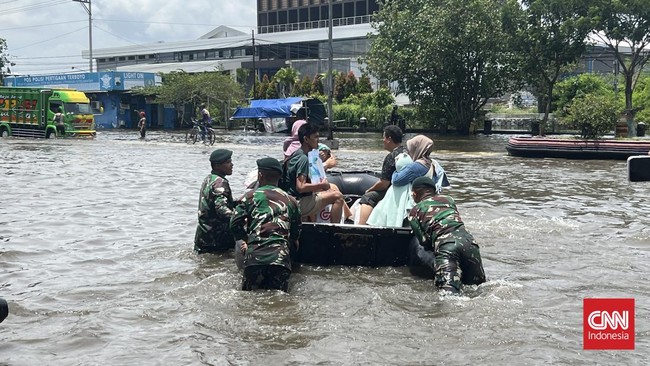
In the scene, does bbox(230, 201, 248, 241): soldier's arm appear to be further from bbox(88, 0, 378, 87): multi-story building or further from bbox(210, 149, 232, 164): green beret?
bbox(88, 0, 378, 87): multi-story building

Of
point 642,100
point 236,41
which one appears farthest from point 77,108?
point 236,41

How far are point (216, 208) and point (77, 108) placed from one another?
104ft

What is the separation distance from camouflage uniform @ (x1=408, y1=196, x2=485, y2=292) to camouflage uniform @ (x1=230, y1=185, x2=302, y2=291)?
1307 mm

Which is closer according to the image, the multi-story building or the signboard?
the signboard

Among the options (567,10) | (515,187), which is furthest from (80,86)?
(515,187)

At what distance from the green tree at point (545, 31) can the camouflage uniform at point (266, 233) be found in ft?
→ 98.1

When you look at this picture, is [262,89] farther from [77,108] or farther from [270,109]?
[77,108]

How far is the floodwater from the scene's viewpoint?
571 centimetres

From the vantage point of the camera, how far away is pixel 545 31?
118ft

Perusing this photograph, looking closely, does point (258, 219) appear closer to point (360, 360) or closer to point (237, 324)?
point (237, 324)

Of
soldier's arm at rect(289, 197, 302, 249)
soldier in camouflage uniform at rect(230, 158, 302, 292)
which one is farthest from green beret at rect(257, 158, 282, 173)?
soldier's arm at rect(289, 197, 302, 249)

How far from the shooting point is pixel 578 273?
8.32m

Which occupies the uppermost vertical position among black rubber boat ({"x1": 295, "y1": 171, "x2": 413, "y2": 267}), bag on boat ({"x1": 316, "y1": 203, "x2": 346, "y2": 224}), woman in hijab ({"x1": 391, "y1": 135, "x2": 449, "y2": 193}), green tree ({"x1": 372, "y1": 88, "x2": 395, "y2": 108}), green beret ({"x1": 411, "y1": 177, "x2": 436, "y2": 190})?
green tree ({"x1": 372, "y1": 88, "x2": 395, "y2": 108})

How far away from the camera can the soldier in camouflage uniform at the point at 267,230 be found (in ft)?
22.6
